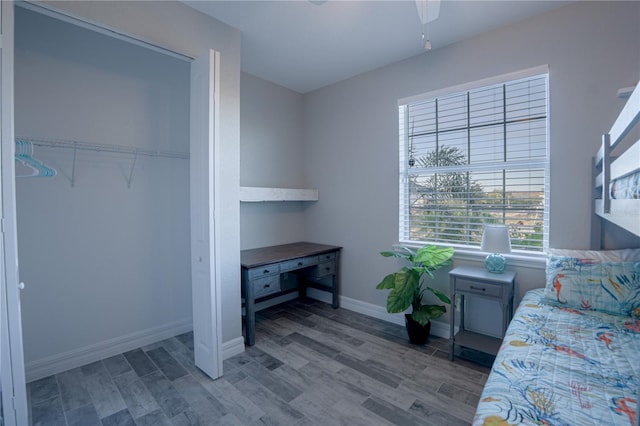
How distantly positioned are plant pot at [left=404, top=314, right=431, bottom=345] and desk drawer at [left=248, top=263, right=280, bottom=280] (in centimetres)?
133

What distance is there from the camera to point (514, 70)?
2.44 m

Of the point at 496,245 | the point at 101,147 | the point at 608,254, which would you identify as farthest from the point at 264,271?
the point at 608,254

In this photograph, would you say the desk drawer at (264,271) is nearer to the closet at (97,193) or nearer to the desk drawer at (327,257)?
the desk drawer at (327,257)

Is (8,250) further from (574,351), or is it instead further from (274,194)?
(574,351)

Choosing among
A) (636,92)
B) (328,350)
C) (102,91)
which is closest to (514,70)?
(636,92)

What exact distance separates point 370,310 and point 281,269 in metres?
1.19

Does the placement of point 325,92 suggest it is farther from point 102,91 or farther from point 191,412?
point 191,412

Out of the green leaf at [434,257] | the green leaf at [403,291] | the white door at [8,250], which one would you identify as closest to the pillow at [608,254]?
the green leaf at [434,257]

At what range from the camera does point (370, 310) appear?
3.36m

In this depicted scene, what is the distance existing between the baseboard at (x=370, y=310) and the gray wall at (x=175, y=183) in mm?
1435

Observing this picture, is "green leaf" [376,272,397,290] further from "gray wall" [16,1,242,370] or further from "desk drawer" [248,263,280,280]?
"gray wall" [16,1,242,370]

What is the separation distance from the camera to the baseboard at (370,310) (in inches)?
112

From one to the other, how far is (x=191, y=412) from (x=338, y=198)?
2.54 meters

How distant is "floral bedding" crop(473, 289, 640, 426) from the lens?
40.3 inches
